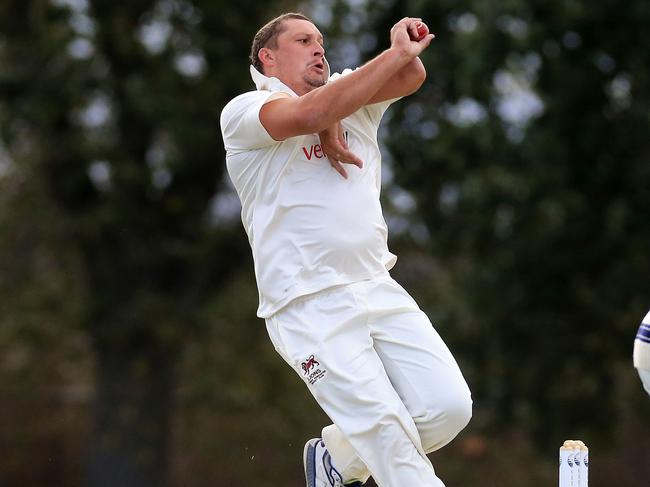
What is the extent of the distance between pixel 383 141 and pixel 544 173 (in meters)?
2.03

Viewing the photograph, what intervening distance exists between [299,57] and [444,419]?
1566 mm

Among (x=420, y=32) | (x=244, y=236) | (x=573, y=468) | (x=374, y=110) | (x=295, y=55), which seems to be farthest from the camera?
(x=244, y=236)

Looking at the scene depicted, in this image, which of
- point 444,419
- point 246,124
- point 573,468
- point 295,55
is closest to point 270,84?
point 295,55

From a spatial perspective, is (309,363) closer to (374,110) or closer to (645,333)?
(374,110)

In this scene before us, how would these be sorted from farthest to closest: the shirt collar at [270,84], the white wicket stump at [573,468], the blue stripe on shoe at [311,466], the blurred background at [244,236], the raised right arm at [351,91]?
the blurred background at [244,236], the blue stripe on shoe at [311,466], the shirt collar at [270,84], the raised right arm at [351,91], the white wicket stump at [573,468]

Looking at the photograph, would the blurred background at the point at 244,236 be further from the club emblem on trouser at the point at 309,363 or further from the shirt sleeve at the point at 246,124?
the club emblem on trouser at the point at 309,363

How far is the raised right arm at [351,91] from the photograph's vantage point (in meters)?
4.46

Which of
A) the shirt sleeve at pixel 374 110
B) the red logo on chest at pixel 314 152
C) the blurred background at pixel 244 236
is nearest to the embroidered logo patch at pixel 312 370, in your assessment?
the red logo on chest at pixel 314 152

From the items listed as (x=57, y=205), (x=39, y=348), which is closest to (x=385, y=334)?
(x=57, y=205)

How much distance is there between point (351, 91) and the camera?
447 cm

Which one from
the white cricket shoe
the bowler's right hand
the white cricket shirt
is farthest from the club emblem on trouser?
the bowler's right hand

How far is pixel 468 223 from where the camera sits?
1454 cm

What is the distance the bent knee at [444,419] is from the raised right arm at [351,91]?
1174 mm

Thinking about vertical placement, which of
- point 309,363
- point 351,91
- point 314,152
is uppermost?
point 351,91
